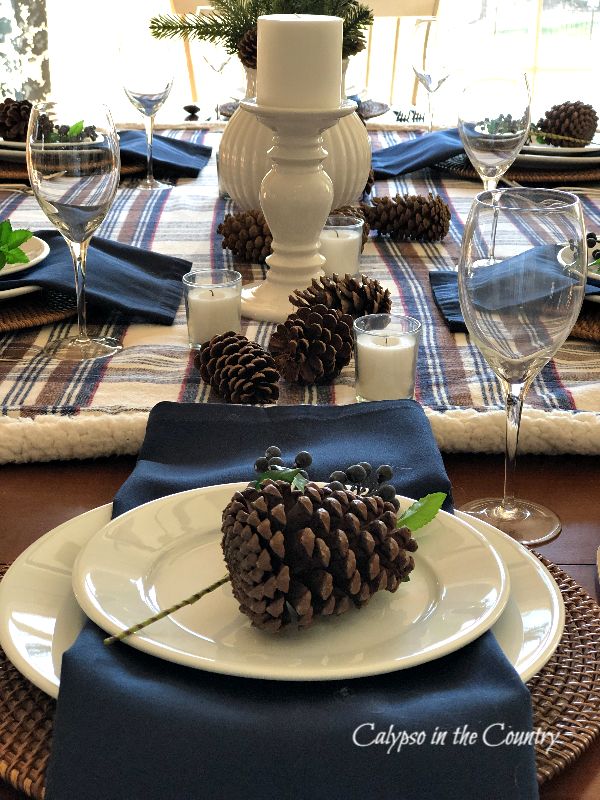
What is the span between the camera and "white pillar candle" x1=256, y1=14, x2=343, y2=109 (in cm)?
103

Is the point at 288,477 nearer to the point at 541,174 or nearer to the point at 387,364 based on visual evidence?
the point at 387,364

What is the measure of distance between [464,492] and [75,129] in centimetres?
50

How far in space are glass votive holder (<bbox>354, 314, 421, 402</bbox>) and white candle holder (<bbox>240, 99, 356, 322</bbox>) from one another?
22cm

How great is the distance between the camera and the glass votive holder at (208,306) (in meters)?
1.01

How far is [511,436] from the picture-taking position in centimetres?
72

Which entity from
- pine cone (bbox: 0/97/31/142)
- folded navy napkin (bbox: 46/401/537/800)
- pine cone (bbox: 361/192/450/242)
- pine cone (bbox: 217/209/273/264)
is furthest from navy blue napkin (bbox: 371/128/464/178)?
Answer: folded navy napkin (bbox: 46/401/537/800)

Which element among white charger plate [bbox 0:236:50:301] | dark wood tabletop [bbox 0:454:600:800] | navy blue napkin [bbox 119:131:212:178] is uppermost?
white charger plate [bbox 0:236:50:301]

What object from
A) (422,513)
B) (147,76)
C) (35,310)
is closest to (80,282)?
(35,310)

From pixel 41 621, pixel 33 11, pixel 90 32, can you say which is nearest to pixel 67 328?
pixel 41 621

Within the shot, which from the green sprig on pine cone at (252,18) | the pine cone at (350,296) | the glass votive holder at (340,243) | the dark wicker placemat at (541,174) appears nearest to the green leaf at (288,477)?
the pine cone at (350,296)

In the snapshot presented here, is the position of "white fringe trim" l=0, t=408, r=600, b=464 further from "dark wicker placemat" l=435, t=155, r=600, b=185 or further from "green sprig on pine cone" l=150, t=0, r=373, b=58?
"dark wicker placemat" l=435, t=155, r=600, b=185

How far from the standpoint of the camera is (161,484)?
0.64m

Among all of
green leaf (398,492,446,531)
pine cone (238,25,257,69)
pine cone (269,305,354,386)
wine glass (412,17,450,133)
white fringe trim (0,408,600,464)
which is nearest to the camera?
green leaf (398,492,446,531)

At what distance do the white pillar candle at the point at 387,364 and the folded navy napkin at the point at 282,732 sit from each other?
0.42 metres
